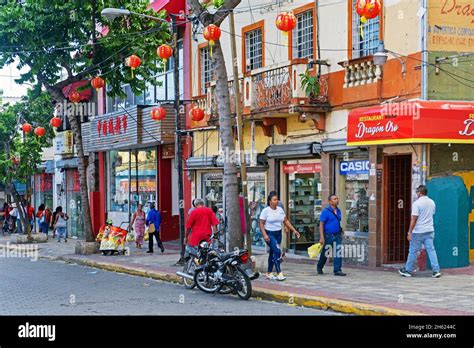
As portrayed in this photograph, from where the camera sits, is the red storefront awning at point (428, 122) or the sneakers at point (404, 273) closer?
the red storefront awning at point (428, 122)

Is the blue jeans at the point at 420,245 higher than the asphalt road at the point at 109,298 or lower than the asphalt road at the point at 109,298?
higher

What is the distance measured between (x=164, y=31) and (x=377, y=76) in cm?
852

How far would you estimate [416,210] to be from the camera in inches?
552

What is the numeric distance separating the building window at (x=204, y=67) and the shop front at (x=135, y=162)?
69.5 inches

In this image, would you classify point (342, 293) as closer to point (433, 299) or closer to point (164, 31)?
point (433, 299)

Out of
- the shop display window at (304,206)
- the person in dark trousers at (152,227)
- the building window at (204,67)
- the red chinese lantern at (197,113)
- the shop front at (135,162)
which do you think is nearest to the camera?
the shop display window at (304,206)

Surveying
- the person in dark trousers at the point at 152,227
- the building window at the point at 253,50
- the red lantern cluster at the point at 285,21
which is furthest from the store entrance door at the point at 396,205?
the person in dark trousers at the point at 152,227

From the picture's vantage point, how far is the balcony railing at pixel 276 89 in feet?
58.1

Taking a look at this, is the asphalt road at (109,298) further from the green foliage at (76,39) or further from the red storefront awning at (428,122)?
the green foliage at (76,39)

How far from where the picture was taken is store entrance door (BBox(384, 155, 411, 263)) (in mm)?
16250

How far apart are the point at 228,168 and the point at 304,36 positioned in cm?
519

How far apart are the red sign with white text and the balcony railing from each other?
5.93ft

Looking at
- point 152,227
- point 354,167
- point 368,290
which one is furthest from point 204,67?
point 368,290
